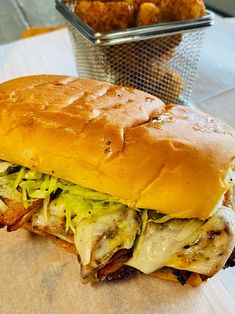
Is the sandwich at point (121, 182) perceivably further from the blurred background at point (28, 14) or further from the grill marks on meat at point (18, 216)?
the blurred background at point (28, 14)

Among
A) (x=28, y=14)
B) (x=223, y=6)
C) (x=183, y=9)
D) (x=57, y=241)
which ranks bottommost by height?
(x=223, y=6)

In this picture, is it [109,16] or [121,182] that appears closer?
[121,182]

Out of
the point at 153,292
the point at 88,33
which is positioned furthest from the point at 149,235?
the point at 88,33

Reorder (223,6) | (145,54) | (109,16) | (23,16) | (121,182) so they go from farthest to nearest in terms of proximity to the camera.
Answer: (223,6)
(23,16)
(145,54)
(109,16)
(121,182)

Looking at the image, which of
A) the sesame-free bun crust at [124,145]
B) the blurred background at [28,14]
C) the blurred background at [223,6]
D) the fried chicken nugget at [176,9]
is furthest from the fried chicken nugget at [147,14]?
the blurred background at [223,6]

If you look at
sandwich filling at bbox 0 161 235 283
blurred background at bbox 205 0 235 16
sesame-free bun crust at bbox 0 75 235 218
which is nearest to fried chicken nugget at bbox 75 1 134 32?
sesame-free bun crust at bbox 0 75 235 218

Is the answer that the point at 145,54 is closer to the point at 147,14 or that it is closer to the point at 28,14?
the point at 147,14

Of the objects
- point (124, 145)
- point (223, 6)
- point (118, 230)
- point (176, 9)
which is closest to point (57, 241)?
point (118, 230)
